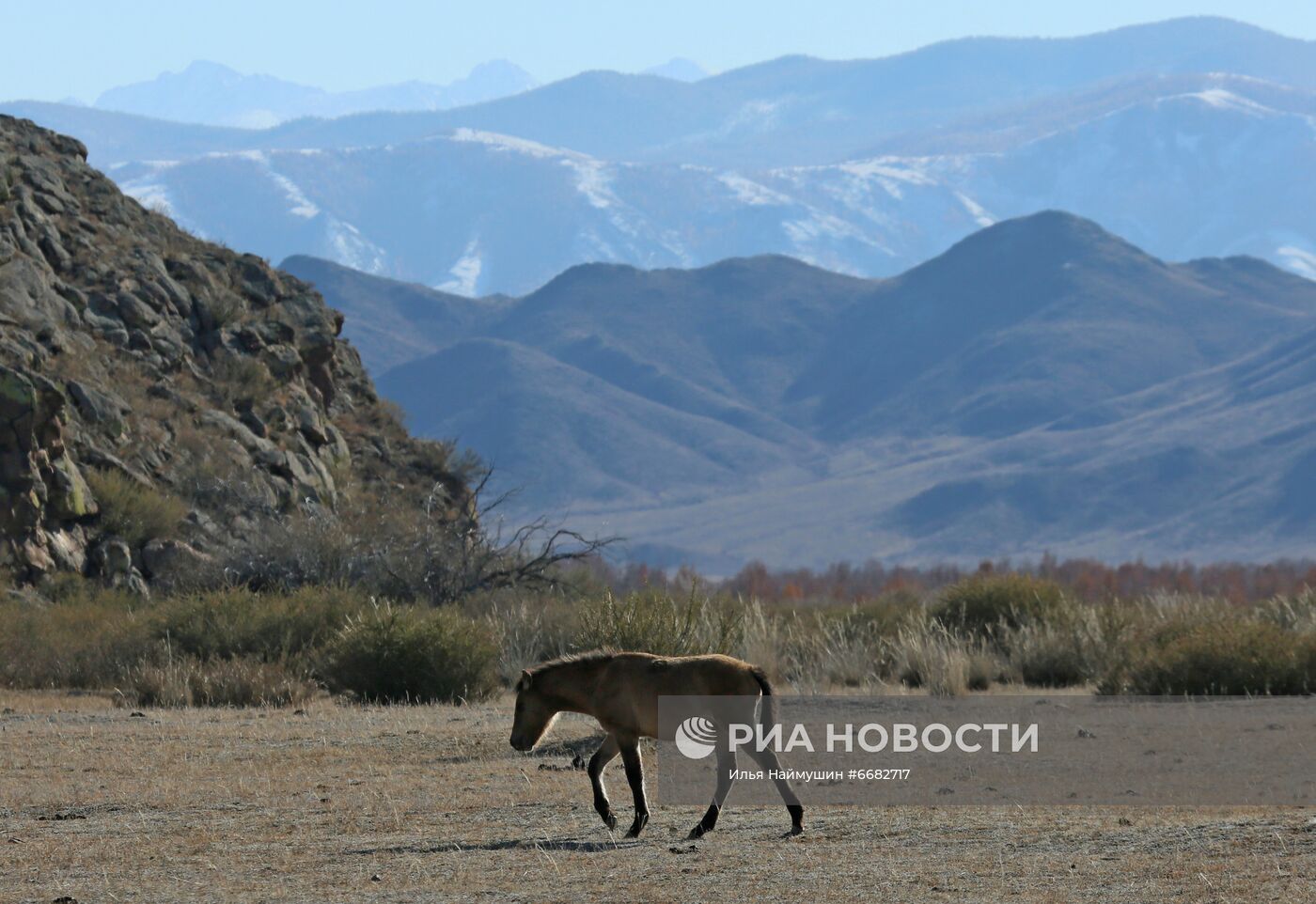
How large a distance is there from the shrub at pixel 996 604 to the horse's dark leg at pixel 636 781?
14.7 metres

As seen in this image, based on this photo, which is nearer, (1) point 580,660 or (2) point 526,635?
(1) point 580,660

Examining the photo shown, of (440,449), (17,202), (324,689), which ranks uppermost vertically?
(17,202)

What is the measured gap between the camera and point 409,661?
773 inches

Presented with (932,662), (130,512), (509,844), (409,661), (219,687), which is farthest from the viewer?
(130,512)

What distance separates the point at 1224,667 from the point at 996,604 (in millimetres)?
6152

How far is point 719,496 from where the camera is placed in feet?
578

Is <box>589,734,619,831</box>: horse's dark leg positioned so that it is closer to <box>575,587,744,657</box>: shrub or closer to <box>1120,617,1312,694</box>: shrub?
<box>575,587,744,657</box>: shrub

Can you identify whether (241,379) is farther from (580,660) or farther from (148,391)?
(580,660)

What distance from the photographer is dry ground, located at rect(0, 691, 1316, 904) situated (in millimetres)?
9117

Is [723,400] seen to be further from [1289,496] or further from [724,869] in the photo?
[724,869]

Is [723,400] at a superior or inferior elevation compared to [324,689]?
superior

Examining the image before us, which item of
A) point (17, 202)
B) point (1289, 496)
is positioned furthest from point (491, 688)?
point (1289, 496)

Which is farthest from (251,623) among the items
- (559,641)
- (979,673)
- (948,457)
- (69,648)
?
(948,457)

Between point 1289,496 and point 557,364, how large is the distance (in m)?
73.7
